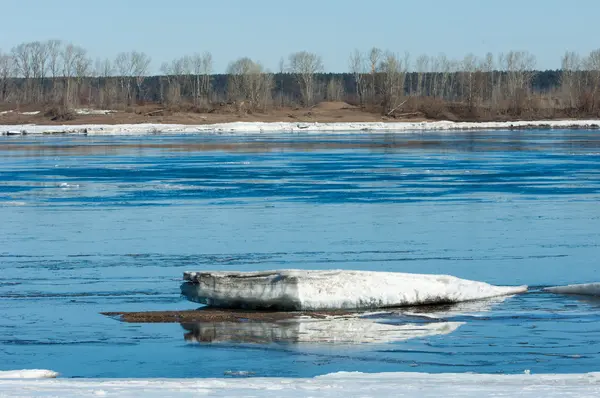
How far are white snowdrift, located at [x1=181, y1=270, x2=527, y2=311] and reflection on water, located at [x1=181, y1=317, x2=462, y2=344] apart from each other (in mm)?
404

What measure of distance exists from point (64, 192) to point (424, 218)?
34.5 feet

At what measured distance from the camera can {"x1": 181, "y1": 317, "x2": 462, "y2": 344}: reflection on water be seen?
412 inches

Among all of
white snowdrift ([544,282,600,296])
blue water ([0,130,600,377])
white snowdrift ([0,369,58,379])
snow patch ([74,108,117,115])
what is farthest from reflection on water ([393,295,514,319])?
snow patch ([74,108,117,115])

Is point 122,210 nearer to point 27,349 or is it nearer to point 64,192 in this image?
point 64,192

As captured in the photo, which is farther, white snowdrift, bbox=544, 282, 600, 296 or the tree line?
the tree line

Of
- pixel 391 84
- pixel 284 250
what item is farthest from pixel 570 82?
pixel 284 250

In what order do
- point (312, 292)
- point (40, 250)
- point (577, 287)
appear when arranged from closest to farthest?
point (312, 292) → point (577, 287) → point (40, 250)

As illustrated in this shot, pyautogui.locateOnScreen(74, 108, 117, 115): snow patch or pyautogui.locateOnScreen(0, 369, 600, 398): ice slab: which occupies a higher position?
pyautogui.locateOnScreen(74, 108, 117, 115): snow patch

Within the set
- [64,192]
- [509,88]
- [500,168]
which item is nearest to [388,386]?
[64,192]

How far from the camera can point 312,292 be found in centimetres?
1172

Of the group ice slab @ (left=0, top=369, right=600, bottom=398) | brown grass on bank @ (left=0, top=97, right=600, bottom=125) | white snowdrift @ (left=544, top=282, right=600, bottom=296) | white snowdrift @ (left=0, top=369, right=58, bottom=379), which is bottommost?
white snowdrift @ (left=0, top=369, right=58, bottom=379)

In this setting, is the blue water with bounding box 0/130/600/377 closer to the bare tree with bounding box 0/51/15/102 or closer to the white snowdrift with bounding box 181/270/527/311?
the white snowdrift with bounding box 181/270/527/311

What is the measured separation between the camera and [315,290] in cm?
1173

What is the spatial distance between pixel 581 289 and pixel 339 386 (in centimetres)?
578
